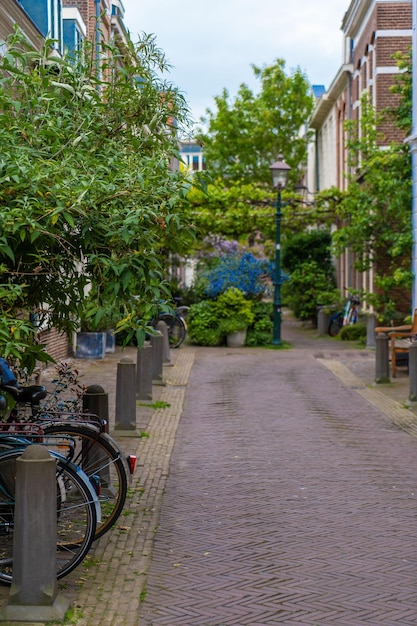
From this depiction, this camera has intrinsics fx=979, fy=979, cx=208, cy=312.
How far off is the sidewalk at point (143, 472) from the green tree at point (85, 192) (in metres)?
1.46

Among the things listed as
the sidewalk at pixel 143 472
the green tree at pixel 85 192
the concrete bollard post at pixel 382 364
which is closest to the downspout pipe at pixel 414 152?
the sidewalk at pixel 143 472

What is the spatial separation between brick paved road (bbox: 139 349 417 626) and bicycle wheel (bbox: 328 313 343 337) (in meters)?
15.6

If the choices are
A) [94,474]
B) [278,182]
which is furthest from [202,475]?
[278,182]

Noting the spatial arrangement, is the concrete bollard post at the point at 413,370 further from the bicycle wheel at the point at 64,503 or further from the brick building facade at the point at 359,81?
the brick building facade at the point at 359,81

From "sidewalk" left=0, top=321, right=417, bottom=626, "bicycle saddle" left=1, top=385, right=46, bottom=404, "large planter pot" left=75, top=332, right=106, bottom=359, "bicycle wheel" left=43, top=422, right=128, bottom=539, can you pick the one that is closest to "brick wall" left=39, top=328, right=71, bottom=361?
"large planter pot" left=75, top=332, right=106, bottom=359

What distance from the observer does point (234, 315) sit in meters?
26.1

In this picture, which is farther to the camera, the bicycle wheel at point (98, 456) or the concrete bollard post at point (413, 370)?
the concrete bollard post at point (413, 370)

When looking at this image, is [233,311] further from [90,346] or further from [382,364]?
[382,364]

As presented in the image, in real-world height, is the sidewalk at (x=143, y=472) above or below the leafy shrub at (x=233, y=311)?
below

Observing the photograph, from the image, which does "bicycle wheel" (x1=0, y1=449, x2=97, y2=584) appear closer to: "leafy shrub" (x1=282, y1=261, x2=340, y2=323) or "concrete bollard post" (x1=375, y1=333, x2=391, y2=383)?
"concrete bollard post" (x1=375, y1=333, x2=391, y2=383)

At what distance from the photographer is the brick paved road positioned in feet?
17.8

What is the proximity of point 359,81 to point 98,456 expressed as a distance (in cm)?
2714

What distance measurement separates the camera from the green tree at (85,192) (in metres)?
6.28

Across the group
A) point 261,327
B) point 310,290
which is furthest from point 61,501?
point 310,290
